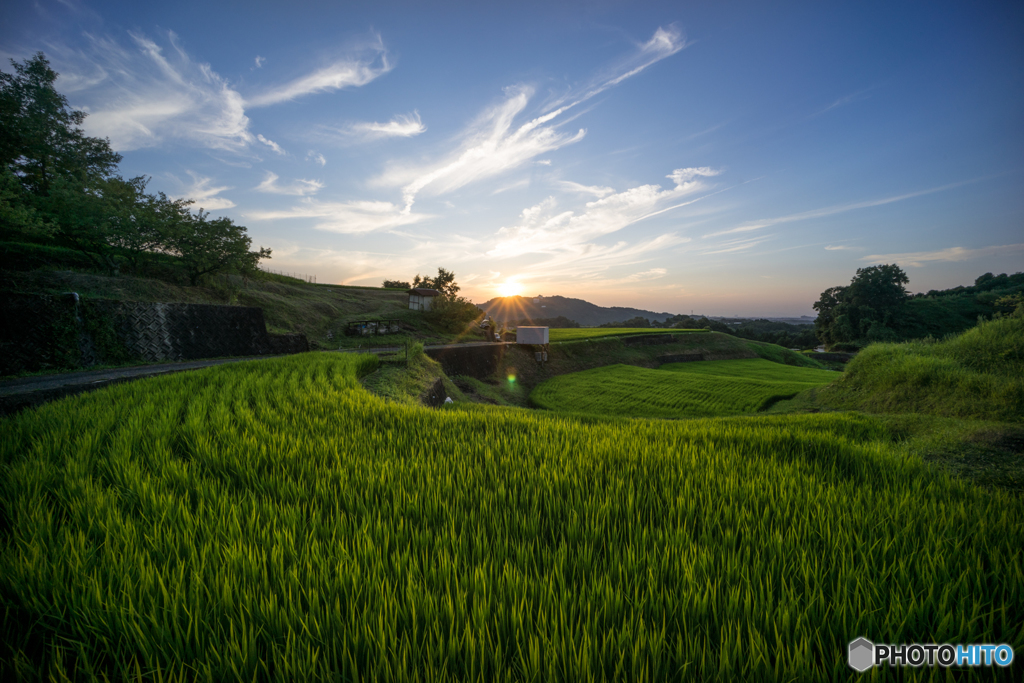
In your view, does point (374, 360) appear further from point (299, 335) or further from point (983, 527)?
point (983, 527)

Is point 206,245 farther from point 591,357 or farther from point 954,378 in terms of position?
point 954,378

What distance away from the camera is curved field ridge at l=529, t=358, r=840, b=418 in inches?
711

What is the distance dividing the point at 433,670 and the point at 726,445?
454 cm

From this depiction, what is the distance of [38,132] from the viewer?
20.7 m

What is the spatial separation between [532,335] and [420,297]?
1473 centimetres

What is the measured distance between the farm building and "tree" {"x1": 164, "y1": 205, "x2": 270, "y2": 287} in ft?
53.8

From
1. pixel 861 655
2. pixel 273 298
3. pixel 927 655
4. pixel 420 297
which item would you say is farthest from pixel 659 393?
pixel 273 298

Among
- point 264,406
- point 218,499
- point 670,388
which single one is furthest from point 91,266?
point 670,388

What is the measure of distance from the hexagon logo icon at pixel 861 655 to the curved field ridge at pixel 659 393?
54.0 feet

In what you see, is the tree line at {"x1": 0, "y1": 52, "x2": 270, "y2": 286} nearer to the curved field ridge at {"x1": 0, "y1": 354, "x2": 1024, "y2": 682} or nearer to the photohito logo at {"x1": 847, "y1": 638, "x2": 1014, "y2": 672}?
the curved field ridge at {"x1": 0, "y1": 354, "x2": 1024, "y2": 682}

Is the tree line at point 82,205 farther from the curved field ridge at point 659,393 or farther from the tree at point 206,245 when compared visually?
the curved field ridge at point 659,393

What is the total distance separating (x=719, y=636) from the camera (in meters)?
1.44

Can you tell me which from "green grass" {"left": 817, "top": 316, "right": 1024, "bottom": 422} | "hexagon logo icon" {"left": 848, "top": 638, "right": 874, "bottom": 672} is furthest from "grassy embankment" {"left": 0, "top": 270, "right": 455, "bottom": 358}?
"green grass" {"left": 817, "top": 316, "right": 1024, "bottom": 422}

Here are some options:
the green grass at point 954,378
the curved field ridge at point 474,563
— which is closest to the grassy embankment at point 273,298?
the curved field ridge at point 474,563
